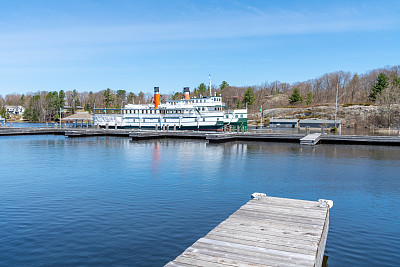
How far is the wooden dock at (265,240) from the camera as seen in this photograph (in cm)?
740

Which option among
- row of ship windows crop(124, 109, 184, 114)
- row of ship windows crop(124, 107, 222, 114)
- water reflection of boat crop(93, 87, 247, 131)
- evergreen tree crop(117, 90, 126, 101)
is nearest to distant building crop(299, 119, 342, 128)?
water reflection of boat crop(93, 87, 247, 131)

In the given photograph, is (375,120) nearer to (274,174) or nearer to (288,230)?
(274,174)

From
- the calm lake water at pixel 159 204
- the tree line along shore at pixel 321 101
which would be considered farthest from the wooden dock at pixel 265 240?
the tree line along shore at pixel 321 101

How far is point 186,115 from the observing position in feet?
250

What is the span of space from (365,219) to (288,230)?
257 inches

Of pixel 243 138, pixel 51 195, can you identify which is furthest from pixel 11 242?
pixel 243 138

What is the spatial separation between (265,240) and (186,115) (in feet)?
223

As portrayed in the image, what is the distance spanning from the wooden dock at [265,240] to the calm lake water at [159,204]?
156 cm

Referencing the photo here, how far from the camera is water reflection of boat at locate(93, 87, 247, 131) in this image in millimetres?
74375

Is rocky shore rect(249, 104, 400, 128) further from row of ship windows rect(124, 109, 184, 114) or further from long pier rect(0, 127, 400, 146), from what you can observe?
row of ship windows rect(124, 109, 184, 114)

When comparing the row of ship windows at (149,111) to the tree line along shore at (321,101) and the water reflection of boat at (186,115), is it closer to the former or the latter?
the water reflection of boat at (186,115)

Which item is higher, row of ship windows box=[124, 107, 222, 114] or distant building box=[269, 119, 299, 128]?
row of ship windows box=[124, 107, 222, 114]

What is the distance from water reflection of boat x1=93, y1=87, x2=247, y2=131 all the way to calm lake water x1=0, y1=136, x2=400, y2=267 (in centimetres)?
4266

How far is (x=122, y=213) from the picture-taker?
14633mm
